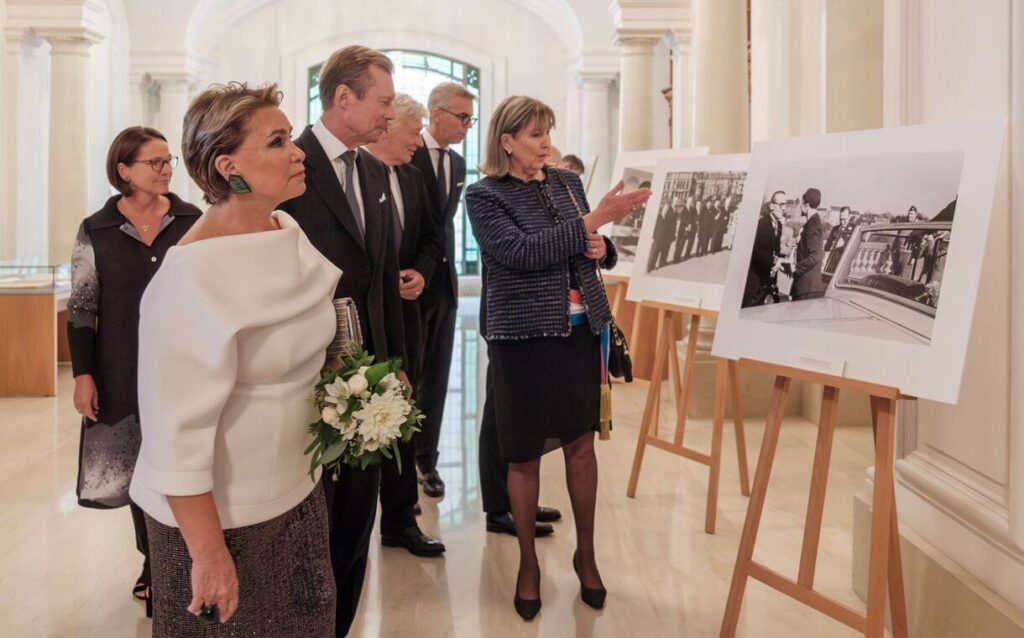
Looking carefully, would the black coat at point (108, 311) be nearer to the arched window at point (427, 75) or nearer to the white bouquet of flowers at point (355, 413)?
the white bouquet of flowers at point (355, 413)

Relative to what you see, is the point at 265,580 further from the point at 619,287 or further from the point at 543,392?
the point at 619,287

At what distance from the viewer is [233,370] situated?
5.36ft

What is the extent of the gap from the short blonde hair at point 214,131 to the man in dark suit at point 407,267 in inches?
74.8

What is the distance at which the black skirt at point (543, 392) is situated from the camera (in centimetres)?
320

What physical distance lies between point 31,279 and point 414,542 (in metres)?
5.66

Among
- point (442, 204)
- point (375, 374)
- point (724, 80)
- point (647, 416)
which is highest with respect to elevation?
point (724, 80)

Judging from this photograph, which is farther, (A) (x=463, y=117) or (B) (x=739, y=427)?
(B) (x=739, y=427)

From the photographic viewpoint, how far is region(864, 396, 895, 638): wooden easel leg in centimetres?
247

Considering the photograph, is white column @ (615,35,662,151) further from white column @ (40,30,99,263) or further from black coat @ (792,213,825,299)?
black coat @ (792,213,825,299)

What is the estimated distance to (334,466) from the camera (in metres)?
1.98

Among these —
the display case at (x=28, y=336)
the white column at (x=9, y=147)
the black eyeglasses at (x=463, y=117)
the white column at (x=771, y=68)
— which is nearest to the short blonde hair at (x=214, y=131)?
the black eyeglasses at (x=463, y=117)

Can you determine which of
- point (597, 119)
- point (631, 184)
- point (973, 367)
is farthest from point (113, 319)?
point (597, 119)

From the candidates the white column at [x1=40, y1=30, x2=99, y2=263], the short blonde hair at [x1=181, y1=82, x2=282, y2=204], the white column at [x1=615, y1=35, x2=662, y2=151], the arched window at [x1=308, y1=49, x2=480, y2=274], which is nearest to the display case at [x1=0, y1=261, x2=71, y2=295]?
the white column at [x1=40, y1=30, x2=99, y2=263]

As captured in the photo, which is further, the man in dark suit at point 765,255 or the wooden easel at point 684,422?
the wooden easel at point 684,422
